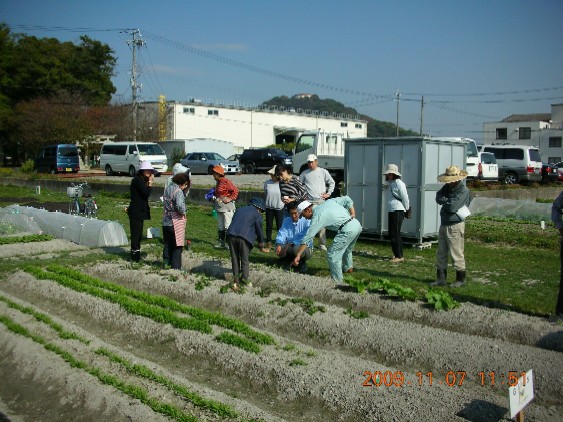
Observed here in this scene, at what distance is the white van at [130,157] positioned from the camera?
36406mm

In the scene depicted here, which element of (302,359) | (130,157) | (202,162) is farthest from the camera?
(202,162)

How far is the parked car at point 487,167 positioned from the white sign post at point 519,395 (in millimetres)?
24560

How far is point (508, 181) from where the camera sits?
99.7ft

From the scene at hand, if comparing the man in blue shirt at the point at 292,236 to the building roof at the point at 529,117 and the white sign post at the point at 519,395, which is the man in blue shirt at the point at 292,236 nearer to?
the white sign post at the point at 519,395

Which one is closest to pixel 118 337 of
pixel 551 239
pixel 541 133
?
pixel 551 239

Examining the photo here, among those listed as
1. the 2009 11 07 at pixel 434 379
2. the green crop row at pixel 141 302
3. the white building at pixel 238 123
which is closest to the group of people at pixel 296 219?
the green crop row at pixel 141 302

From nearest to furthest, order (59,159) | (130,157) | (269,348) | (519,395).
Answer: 1. (519,395)
2. (269,348)
3. (130,157)
4. (59,159)

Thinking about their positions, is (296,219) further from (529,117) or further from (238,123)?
(529,117)

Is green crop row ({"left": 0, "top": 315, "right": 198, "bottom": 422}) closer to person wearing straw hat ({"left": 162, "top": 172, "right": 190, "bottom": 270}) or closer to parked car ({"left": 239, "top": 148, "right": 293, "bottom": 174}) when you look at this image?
person wearing straw hat ({"left": 162, "top": 172, "right": 190, "bottom": 270})

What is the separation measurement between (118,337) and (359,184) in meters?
7.39

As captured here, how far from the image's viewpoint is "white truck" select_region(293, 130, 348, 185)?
25.3 meters

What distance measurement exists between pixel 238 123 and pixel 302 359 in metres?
65.0

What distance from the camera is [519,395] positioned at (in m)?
4.42

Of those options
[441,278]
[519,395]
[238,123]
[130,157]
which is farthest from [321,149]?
[238,123]
